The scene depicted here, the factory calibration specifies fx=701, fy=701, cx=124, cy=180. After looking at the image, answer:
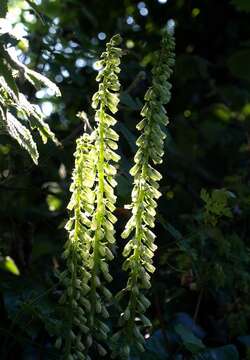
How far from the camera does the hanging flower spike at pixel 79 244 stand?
1.41 m

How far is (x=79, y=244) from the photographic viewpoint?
1.44 meters

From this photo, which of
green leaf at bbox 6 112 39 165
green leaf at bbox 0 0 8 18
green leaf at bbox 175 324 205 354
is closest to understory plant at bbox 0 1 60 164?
green leaf at bbox 6 112 39 165

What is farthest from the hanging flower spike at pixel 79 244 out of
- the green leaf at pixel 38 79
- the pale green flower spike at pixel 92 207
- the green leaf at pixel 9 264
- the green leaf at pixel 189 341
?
the green leaf at pixel 9 264

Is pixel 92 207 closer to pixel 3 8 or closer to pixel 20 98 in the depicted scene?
pixel 20 98

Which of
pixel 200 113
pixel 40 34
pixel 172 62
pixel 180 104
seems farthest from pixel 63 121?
pixel 172 62

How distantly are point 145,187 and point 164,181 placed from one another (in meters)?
1.44

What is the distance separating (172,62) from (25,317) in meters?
0.80

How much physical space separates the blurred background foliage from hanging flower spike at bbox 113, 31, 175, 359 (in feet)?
0.77

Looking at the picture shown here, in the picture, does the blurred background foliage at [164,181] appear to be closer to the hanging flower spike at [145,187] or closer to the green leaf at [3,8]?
the green leaf at [3,8]

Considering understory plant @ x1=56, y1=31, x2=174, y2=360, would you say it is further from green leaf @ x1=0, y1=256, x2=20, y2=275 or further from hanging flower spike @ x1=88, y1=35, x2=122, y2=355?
green leaf @ x1=0, y1=256, x2=20, y2=275

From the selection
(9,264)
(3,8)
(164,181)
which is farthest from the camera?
(164,181)

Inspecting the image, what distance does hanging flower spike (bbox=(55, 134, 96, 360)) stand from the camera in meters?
1.41

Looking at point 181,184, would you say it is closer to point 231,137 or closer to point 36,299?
point 231,137

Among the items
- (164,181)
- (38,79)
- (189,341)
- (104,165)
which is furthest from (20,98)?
(164,181)
